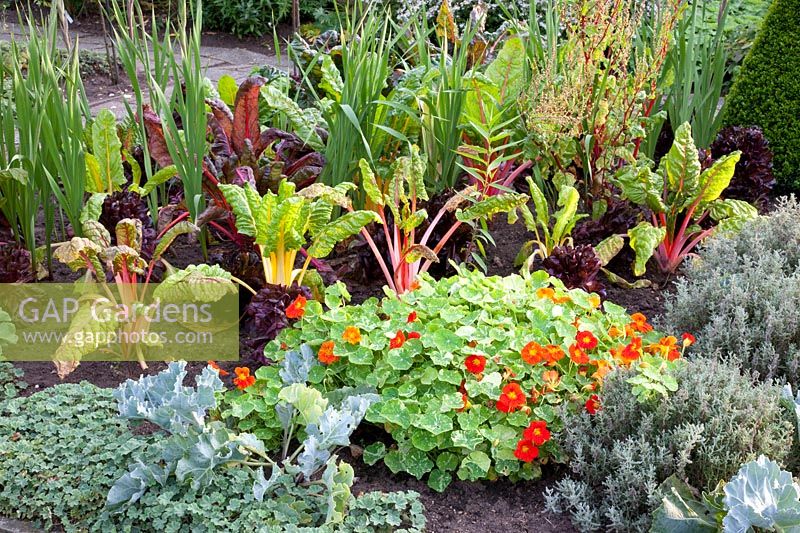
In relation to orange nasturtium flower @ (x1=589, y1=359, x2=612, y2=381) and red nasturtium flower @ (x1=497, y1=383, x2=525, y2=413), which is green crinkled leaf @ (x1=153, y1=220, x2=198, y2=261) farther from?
orange nasturtium flower @ (x1=589, y1=359, x2=612, y2=381)

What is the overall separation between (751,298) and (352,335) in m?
1.42

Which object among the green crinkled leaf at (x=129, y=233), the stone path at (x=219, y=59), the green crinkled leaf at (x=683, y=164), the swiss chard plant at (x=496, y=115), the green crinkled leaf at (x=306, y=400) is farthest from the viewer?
the stone path at (x=219, y=59)

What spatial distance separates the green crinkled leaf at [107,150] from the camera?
3615 mm

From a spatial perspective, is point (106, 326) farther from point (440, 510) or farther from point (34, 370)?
point (440, 510)

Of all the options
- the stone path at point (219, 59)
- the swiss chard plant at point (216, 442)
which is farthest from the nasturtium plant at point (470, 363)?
the stone path at point (219, 59)

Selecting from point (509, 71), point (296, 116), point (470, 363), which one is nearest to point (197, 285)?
point (470, 363)

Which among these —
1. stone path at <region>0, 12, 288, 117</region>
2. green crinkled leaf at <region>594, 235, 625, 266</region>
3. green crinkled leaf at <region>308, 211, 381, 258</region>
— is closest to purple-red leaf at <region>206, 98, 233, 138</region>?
green crinkled leaf at <region>308, 211, 381, 258</region>

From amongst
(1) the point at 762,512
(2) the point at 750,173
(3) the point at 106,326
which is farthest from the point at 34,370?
(2) the point at 750,173

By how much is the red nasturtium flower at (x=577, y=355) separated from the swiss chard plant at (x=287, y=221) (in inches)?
34.5

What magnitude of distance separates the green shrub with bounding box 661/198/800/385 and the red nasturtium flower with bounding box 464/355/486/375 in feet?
2.58

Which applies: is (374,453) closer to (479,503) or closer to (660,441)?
(479,503)

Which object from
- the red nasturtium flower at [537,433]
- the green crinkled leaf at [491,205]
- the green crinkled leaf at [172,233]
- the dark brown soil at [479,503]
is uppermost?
the green crinkled leaf at [491,205]

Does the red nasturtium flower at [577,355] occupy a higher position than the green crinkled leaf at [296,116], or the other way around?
the green crinkled leaf at [296,116]

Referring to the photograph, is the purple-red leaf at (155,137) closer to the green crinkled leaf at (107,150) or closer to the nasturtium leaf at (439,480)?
the green crinkled leaf at (107,150)
